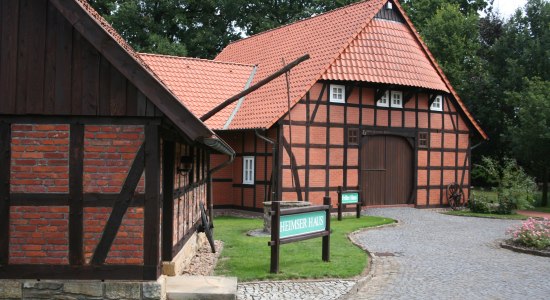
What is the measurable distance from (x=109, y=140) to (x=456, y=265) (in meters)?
6.88

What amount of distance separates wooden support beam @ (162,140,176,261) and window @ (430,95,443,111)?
1559 centimetres

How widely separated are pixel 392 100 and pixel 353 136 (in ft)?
7.08

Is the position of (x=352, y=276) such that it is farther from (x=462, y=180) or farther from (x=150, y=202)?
(x=462, y=180)

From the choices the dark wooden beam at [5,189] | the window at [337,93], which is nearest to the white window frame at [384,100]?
the window at [337,93]

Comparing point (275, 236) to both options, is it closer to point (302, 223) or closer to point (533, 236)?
point (302, 223)

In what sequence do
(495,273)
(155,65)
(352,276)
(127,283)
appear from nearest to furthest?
(127,283)
(352,276)
(495,273)
(155,65)

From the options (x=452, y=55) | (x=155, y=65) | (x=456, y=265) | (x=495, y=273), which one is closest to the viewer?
(x=495, y=273)

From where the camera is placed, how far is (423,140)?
72.4 ft

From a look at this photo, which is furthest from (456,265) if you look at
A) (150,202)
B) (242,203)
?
(242,203)

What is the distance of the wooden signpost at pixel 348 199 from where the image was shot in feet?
59.2

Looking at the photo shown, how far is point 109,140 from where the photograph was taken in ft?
24.4

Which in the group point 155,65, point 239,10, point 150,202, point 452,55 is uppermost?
point 239,10

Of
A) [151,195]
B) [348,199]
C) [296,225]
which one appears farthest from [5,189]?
[348,199]

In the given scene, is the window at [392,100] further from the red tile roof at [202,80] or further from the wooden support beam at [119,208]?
the wooden support beam at [119,208]
